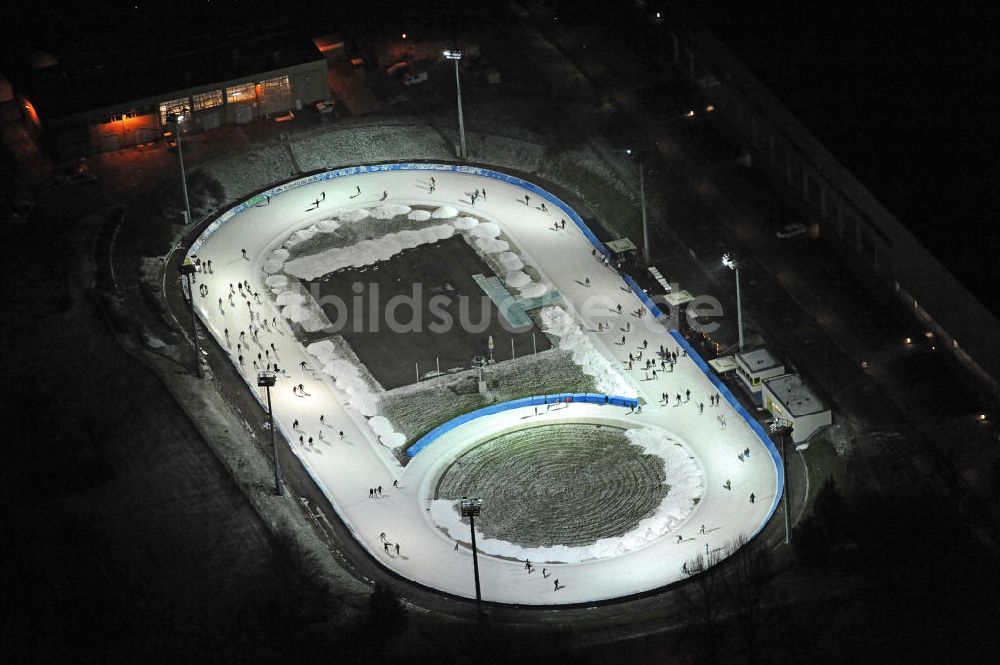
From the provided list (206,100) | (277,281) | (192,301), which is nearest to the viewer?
(192,301)

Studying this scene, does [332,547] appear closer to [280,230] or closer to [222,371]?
[222,371]

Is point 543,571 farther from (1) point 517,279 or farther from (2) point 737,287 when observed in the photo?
(1) point 517,279

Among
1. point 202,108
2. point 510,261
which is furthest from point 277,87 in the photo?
Result: point 510,261

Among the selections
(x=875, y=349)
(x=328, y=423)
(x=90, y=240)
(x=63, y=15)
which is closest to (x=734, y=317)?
(x=875, y=349)

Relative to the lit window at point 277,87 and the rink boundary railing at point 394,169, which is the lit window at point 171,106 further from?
the rink boundary railing at point 394,169

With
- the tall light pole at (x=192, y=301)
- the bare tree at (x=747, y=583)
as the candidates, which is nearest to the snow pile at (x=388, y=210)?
the tall light pole at (x=192, y=301)

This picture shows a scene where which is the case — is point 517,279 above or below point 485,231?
below
